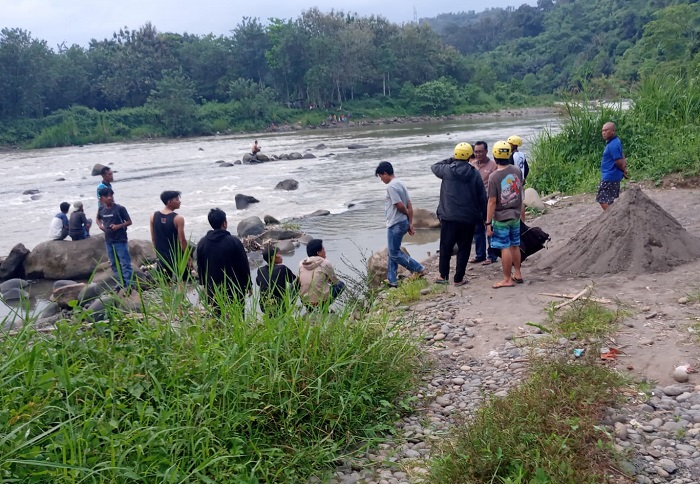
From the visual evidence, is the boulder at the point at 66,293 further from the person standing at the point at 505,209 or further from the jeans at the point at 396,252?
the person standing at the point at 505,209

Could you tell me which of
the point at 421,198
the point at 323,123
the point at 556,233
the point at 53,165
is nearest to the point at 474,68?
the point at 323,123

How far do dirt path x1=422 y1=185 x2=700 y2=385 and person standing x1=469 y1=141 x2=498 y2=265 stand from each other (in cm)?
22

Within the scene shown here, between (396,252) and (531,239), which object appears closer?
(531,239)

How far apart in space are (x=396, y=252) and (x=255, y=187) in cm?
1477

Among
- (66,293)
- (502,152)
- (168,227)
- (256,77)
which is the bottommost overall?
(66,293)

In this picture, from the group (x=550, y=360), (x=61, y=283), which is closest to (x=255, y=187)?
(x=61, y=283)

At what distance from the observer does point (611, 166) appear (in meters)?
8.91

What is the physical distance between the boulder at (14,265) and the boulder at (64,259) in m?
0.22

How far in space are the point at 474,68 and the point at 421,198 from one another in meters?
63.3

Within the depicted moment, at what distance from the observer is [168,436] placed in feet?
10.4

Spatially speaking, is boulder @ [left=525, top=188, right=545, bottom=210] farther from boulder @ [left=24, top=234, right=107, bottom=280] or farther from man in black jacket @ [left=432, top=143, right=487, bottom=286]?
boulder @ [left=24, top=234, right=107, bottom=280]

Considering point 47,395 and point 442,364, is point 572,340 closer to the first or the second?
point 442,364

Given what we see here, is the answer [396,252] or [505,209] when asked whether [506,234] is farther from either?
[396,252]

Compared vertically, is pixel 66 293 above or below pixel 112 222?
below
